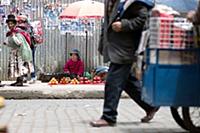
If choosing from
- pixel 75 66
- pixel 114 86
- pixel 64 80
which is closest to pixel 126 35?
pixel 114 86

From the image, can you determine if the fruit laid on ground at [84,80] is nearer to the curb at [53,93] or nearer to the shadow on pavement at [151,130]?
the curb at [53,93]

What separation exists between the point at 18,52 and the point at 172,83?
27.8 ft

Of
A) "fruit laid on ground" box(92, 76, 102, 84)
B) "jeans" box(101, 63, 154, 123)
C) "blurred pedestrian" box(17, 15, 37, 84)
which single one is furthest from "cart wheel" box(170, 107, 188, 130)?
"blurred pedestrian" box(17, 15, 37, 84)

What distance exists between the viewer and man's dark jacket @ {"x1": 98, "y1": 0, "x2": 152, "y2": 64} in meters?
7.25

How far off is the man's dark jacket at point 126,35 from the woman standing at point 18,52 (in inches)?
271

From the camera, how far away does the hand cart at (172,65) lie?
6184mm

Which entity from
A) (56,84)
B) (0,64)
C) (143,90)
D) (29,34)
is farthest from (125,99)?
Answer: (143,90)

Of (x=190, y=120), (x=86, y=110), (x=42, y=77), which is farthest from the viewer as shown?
(x=42, y=77)

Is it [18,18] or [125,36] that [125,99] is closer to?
[18,18]

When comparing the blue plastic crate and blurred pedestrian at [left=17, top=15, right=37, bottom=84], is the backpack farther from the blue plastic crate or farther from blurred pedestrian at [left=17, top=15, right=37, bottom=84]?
the blue plastic crate

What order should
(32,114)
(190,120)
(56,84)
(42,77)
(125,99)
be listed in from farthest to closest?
(42,77) → (56,84) → (125,99) → (32,114) → (190,120)

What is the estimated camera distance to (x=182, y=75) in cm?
625

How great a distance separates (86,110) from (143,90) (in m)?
3.57

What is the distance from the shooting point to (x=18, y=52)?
1429 cm
